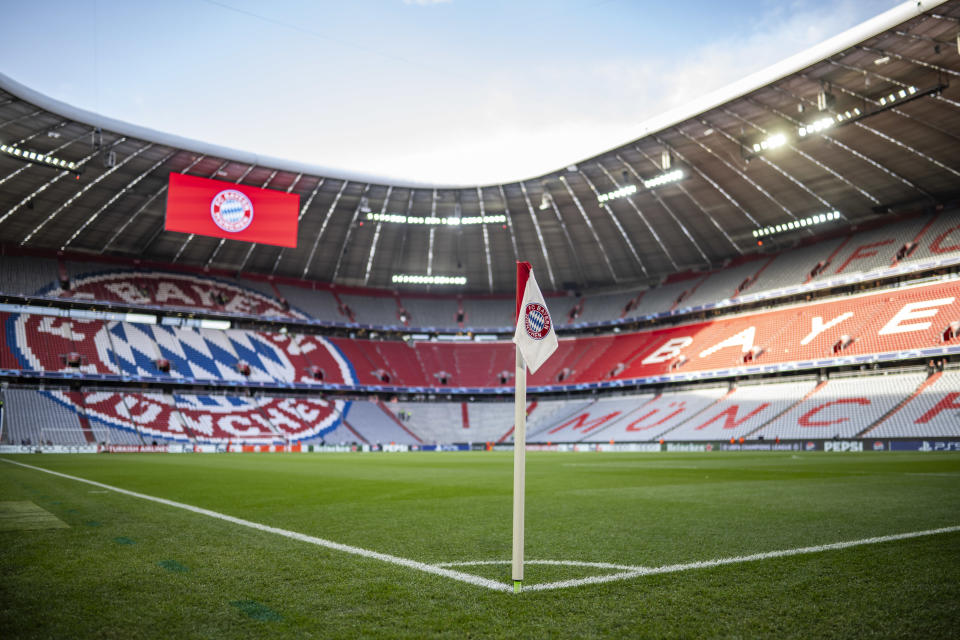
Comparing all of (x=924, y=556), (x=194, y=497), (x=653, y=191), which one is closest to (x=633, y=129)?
(x=653, y=191)

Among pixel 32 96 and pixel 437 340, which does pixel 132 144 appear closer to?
pixel 32 96

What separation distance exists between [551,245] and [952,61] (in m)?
31.5

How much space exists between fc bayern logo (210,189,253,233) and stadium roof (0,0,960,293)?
11.4 ft

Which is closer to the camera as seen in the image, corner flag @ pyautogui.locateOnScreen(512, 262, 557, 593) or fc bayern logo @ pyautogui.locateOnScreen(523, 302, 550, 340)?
corner flag @ pyautogui.locateOnScreen(512, 262, 557, 593)

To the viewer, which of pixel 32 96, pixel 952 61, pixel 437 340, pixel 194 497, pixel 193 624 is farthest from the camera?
pixel 437 340

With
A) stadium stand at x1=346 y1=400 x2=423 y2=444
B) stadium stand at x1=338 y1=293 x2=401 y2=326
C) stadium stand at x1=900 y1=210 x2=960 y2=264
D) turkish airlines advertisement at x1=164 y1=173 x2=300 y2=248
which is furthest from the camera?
stadium stand at x1=338 y1=293 x2=401 y2=326

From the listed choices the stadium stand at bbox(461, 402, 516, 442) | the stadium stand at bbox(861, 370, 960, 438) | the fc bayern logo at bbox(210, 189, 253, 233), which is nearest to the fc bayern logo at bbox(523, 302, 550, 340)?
the stadium stand at bbox(861, 370, 960, 438)

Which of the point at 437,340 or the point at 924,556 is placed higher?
the point at 437,340

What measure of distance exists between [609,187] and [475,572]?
40.3m

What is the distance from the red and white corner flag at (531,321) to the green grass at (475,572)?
1.58m

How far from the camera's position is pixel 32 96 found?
1149 inches

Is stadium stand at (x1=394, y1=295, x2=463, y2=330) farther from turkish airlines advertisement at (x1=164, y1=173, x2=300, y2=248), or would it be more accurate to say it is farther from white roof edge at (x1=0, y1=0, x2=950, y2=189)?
turkish airlines advertisement at (x1=164, y1=173, x2=300, y2=248)

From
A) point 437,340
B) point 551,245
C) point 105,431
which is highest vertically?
point 551,245

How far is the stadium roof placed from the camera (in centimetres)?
2892
